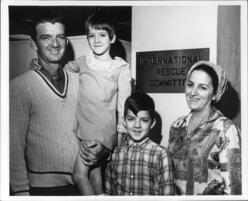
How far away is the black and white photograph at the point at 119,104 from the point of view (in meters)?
1.54

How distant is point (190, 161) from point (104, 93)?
18.3 inches

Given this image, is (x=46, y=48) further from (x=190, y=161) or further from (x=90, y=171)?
(x=190, y=161)

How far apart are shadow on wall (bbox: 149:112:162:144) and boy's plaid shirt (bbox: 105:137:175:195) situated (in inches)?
0.7

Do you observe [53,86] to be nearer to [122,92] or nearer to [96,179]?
[122,92]

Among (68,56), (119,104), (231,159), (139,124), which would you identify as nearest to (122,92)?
(119,104)

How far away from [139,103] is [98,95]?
0.18 meters

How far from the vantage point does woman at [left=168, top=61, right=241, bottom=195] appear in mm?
1533

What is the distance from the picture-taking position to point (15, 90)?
5.11 feet

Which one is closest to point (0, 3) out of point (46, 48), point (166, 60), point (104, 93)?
point (46, 48)

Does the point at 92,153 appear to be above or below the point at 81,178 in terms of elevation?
above

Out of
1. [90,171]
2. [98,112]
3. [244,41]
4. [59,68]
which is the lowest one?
[90,171]

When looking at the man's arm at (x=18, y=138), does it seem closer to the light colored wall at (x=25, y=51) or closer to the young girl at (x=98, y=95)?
the light colored wall at (x=25, y=51)

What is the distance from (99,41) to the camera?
1.56 m

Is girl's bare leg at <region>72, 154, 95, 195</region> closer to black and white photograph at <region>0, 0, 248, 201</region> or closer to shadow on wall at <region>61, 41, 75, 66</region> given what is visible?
black and white photograph at <region>0, 0, 248, 201</region>
